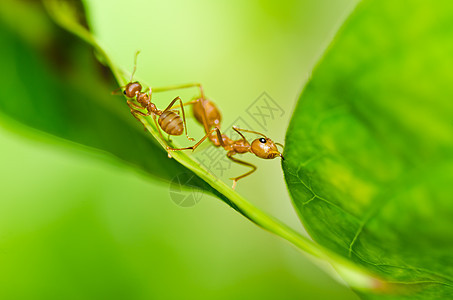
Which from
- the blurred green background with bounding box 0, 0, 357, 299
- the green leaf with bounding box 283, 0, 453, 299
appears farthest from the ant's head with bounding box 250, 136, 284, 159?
the green leaf with bounding box 283, 0, 453, 299

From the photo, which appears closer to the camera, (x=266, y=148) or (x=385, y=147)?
(x=385, y=147)

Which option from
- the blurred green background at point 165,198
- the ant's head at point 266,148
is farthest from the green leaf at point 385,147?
the ant's head at point 266,148

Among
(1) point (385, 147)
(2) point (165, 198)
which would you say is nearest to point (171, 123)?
(2) point (165, 198)

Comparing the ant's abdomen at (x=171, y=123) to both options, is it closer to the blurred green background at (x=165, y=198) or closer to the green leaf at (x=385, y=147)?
the blurred green background at (x=165, y=198)

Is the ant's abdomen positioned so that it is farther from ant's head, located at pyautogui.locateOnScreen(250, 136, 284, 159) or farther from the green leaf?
the green leaf

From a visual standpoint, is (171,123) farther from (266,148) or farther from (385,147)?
(385,147)

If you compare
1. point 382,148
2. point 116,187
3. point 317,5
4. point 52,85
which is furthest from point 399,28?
point 317,5

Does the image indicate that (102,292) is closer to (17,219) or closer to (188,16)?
(17,219)
